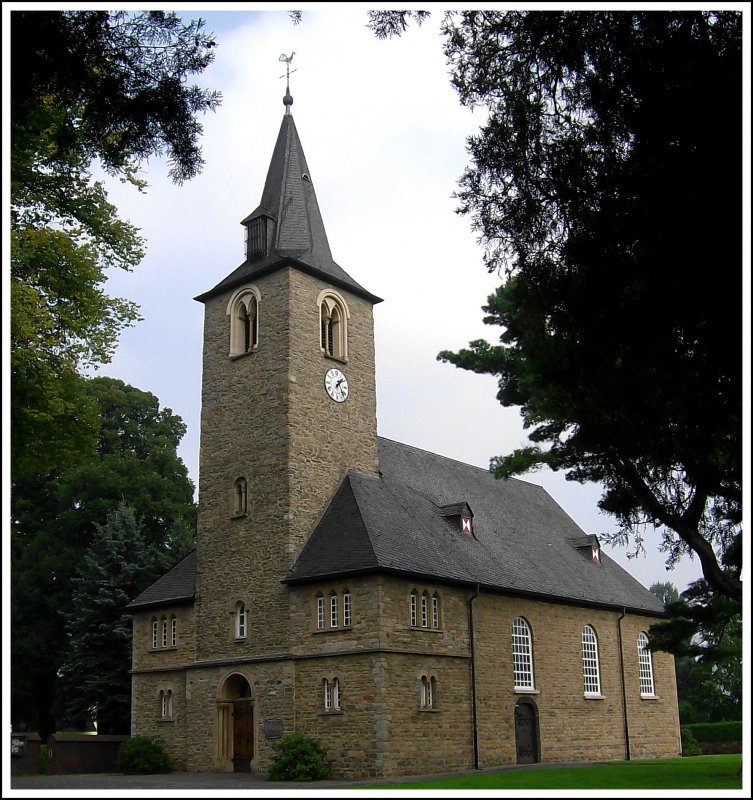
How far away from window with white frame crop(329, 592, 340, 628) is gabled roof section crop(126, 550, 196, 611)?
5.42m

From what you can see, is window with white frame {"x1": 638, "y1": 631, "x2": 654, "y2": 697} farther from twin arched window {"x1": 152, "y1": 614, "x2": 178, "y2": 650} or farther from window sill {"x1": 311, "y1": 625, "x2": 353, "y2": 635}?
twin arched window {"x1": 152, "y1": 614, "x2": 178, "y2": 650}

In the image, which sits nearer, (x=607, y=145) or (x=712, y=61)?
(x=712, y=61)

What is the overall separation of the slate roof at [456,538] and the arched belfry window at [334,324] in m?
4.01

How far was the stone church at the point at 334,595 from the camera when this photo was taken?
997 inches

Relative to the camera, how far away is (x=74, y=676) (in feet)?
Result: 124

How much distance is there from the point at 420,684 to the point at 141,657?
9827 millimetres

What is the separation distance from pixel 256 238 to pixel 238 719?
15134 mm

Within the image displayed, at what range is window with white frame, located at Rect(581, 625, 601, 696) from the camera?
109ft

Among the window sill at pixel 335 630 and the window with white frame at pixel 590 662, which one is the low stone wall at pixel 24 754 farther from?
the window with white frame at pixel 590 662

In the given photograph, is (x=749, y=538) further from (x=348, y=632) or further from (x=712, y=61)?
(x=348, y=632)

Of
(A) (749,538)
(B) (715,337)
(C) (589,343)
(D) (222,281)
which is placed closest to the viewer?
(A) (749,538)

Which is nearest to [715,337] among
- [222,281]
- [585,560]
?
[222,281]

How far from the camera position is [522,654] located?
3039 cm

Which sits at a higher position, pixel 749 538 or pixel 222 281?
pixel 222 281
